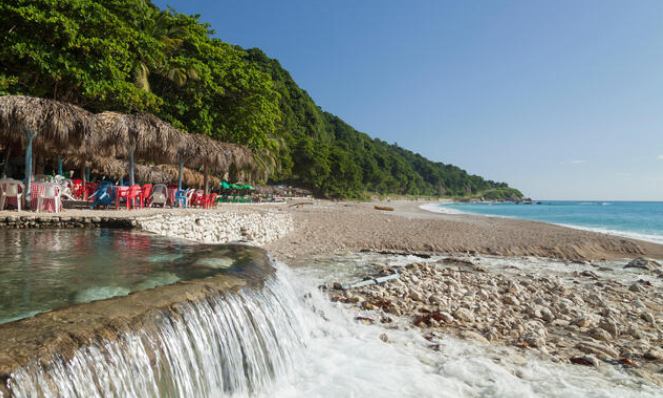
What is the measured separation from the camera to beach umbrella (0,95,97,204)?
7871 mm

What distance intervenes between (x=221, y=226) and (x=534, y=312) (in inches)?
320

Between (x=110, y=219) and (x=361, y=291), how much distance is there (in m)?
5.80

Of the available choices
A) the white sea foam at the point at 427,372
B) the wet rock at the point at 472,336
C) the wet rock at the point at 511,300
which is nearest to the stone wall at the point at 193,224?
the white sea foam at the point at 427,372

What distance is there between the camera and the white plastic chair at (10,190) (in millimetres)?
7547

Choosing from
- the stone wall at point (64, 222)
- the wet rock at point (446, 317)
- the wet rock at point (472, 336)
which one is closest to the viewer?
the wet rock at point (472, 336)

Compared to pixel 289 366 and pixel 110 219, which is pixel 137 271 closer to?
pixel 289 366

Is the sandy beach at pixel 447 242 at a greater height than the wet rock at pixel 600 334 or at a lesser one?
greater

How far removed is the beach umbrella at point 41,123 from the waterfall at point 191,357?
8361mm

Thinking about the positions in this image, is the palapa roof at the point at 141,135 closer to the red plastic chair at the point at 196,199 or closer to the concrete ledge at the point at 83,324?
the red plastic chair at the point at 196,199

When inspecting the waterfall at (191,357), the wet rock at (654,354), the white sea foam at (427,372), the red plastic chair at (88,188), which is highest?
the red plastic chair at (88,188)

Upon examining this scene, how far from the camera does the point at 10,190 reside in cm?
761

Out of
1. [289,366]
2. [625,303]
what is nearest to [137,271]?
[289,366]

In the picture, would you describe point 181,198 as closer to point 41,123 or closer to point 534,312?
point 41,123

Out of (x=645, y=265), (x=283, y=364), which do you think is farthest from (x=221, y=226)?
(x=645, y=265)
